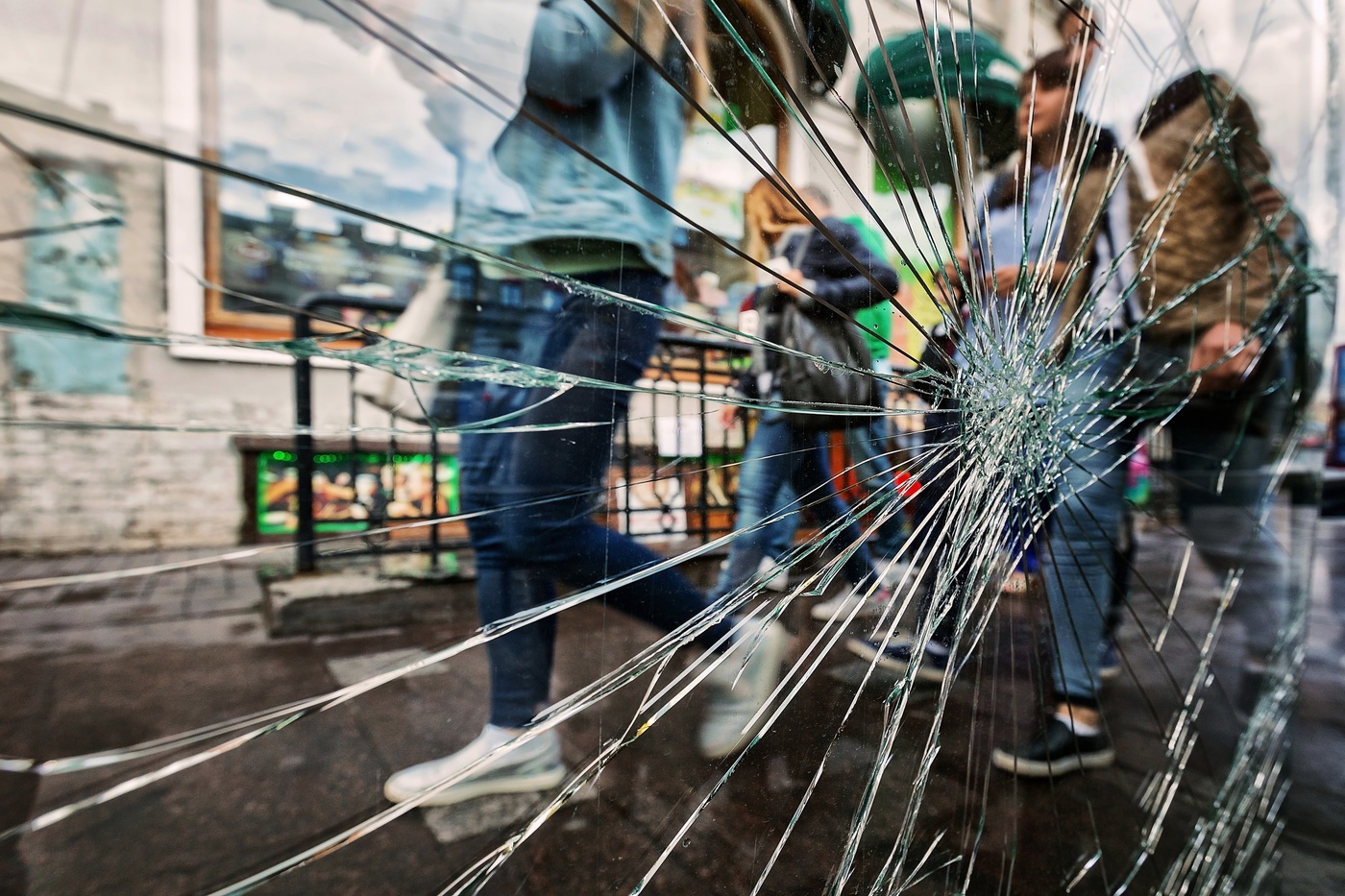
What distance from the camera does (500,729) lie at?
57cm

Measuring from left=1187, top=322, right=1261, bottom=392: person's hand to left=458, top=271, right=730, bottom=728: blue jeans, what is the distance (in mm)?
1290

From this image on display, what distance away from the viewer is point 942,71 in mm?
863

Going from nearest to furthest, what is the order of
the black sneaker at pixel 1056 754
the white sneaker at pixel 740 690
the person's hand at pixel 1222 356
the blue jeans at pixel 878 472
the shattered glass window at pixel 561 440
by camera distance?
the shattered glass window at pixel 561 440 → the white sneaker at pixel 740 690 → the blue jeans at pixel 878 472 → the black sneaker at pixel 1056 754 → the person's hand at pixel 1222 356

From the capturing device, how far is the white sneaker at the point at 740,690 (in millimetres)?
688

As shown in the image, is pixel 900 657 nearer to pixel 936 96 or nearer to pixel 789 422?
pixel 789 422

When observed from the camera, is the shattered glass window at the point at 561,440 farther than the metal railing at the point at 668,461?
No

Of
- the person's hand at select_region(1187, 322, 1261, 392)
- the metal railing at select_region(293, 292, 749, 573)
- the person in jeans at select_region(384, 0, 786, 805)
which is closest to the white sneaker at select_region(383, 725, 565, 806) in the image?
the person in jeans at select_region(384, 0, 786, 805)

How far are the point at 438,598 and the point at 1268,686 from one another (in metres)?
1.80

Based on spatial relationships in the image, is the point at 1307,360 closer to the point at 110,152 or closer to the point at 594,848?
the point at 594,848

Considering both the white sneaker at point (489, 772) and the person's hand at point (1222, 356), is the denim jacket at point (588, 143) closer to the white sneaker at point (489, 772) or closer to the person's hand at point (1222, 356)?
the white sneaker at point (489, 772)

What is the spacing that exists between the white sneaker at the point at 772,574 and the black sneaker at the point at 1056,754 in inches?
20.0

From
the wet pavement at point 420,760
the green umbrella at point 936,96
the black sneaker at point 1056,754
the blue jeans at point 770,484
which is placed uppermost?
the green umbrella at point 936,96

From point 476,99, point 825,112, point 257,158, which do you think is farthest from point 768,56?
point 257,158

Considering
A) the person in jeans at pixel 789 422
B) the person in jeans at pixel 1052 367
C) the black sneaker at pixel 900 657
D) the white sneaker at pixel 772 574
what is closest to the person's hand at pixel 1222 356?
the person in jeans at pixel 1052 367
